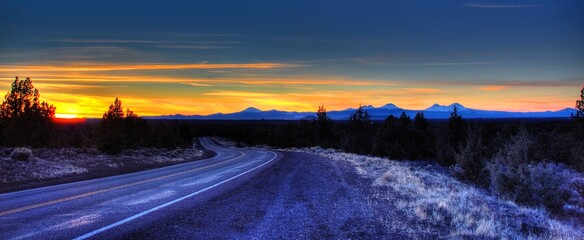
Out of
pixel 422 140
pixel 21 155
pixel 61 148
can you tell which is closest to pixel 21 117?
pixel 61 148

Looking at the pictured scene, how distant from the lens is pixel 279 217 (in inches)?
361

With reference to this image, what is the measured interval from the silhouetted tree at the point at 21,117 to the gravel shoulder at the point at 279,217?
154 feet

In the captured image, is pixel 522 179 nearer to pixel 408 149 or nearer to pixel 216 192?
pixel 216 192

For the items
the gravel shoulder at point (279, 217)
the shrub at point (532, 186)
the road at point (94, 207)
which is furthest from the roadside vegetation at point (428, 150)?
the road at point (94, 207)

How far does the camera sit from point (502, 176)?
→ 21531mm

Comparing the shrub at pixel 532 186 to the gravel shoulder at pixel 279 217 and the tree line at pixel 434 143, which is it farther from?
the gravel shoulder at pixel 279 217

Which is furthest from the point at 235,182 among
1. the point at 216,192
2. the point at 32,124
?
the point at 32,124

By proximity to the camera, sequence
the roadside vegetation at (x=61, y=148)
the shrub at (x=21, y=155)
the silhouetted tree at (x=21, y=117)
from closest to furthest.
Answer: the roadside vegetation at (x=61, y=148)
the shrub at (x=21, y=155)
the silhouetted tree at (x=21, y=117)

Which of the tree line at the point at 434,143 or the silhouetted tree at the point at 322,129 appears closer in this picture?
the tree line at the point at 434,143

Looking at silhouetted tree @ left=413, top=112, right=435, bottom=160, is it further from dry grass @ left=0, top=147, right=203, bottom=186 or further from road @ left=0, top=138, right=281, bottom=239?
road @ left=0, top=138, right=281, bottom=239

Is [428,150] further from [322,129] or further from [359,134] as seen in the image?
[322,129]

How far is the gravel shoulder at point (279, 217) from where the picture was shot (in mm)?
7551

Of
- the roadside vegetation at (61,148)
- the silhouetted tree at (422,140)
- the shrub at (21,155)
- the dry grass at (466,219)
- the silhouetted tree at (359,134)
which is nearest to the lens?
the dry grass at (466,219)

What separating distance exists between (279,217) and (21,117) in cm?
5208
